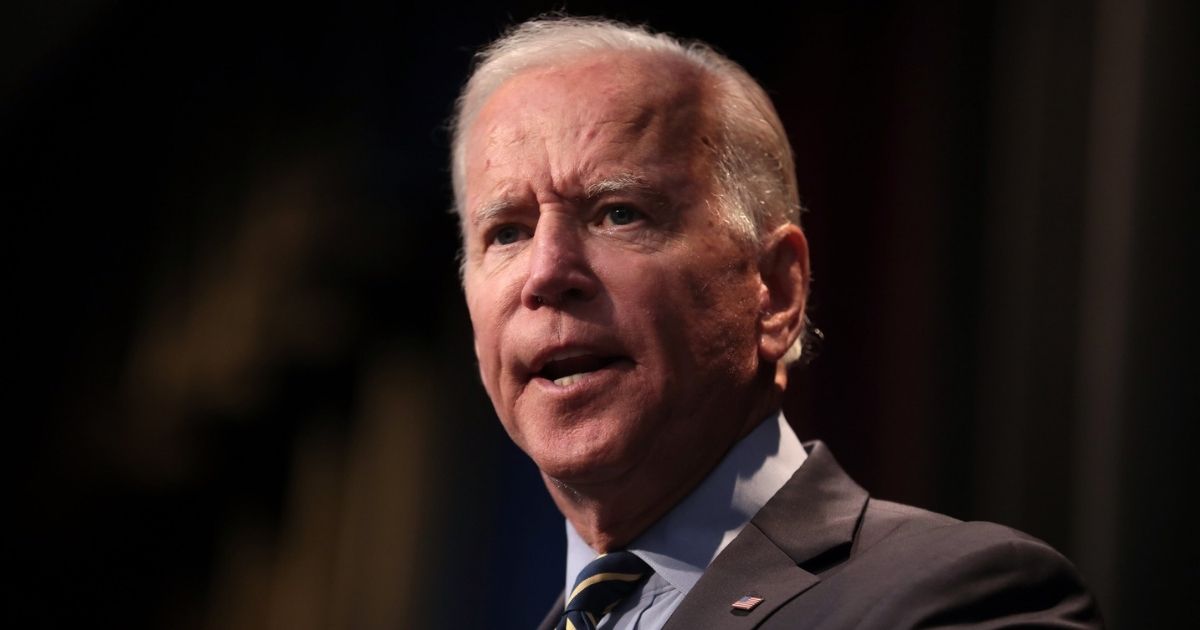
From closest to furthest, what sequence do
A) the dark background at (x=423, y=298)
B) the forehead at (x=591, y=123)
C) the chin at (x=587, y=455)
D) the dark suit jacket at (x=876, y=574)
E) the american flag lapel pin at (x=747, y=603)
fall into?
the dark suit jacket at (x=876, y=574) → the american flag lapel pin at (x=747, y=603) → the chin at (x=587, y=455) → the forehead at (x=591, y=123) → the dark background at (x=423, y=298)

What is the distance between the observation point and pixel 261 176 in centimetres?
287

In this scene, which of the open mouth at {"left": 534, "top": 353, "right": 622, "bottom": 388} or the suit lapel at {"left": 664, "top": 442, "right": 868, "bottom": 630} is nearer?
the suit lapel at {"left": 664, "top": 442, "right": 868, "bottom": 630}

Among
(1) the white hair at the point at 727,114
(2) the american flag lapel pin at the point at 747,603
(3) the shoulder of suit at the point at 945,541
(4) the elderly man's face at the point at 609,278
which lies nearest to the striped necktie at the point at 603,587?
(4) the elderly man's face at the point at 609,278

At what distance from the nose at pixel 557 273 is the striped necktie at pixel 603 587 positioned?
0.43m

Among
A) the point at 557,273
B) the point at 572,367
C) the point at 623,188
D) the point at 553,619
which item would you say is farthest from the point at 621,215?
the point at 553,619

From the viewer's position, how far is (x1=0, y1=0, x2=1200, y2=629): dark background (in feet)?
6.96

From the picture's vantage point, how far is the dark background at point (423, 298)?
212 centimetres

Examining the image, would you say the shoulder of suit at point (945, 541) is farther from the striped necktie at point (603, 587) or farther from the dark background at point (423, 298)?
the dark background at point (423, 298)

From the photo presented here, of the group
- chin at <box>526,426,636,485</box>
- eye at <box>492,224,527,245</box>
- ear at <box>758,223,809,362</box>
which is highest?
eye at <box>492,224,527,245</box>

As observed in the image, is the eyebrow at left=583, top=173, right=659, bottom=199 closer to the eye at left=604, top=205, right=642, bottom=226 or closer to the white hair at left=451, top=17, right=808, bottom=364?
the eye at left=604, top=205, right=642, bottom=226

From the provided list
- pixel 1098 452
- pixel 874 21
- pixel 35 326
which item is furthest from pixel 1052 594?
pixel 35 326

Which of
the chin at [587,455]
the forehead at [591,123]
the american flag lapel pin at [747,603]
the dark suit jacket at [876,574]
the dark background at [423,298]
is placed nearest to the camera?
the dark suit jacket at [876,574]

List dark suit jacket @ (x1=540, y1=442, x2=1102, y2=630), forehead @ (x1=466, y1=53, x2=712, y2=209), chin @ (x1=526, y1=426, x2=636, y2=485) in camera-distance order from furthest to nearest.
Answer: forehead @ (x1=466, y1=53, x2=712, y2=209), chin @ (x1=526, y1=426, x2=636, y2=485), dark suit jacket @ (x1=540, y1=442, x2=1102, y2=630)

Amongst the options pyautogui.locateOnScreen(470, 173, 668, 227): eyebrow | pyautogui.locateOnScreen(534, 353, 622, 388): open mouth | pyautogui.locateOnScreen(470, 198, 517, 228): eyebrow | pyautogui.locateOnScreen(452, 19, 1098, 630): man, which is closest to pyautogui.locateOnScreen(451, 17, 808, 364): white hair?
pyautogui.locateOnScreen(452, 19, 1098, 630): man
